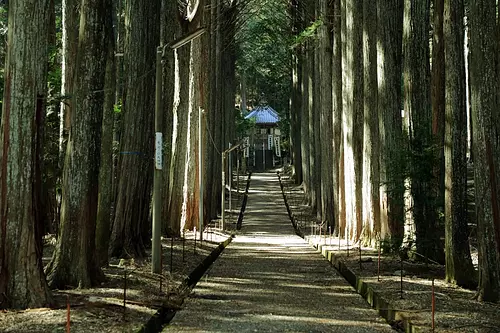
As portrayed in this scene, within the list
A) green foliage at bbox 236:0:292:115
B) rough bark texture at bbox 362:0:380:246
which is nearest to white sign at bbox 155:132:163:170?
rough bark texture at bbox 362:0:380:246

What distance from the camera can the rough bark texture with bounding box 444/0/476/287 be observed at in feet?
43.6

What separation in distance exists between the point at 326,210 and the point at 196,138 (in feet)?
24.3

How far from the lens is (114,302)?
10648 mm

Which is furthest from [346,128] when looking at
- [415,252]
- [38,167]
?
[38,167]

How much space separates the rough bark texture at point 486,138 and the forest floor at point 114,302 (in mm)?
4940

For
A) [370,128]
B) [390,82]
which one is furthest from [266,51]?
[390,82]

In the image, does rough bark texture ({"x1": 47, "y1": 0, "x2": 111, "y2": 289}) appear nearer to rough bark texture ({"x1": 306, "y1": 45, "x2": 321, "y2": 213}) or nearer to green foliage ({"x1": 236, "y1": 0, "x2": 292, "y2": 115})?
green foliage ({"x1": 236, "y1": 0, "x2": 292, "y2": 115})

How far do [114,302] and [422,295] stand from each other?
516cm

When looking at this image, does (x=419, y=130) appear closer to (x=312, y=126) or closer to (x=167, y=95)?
(x=167, y=95)

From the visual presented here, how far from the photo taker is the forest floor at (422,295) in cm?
985

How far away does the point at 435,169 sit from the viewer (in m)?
16.0

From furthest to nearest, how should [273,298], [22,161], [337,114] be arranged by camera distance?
[337,114]
[273,298]
[22,161]

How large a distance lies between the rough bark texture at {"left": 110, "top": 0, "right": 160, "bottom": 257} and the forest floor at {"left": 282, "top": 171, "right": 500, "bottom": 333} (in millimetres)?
5165

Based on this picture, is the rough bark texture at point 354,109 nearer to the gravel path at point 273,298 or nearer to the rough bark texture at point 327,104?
the gravel path at point 273,298
